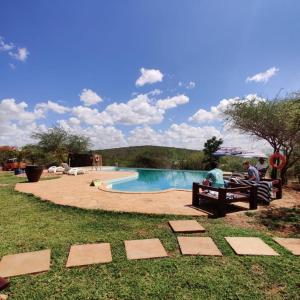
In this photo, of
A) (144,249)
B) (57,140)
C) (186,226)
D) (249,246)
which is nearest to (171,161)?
(57,140)

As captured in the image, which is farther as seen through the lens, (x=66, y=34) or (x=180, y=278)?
(x=66, y=34)

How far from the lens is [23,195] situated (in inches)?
317

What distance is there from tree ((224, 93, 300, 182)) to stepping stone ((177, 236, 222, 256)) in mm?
8053

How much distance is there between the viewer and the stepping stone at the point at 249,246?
361cm

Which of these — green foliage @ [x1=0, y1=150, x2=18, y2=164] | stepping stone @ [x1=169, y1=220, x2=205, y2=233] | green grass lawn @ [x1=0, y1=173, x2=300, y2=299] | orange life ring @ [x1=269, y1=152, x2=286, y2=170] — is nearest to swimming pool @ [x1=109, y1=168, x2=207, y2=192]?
orange life ring @ [x1=269, y1=152, x2=286, y2=170]

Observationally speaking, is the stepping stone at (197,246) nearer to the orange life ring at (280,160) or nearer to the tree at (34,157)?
the orange life ring at (280,160)

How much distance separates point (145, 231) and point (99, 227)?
934mm

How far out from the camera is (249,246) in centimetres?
382

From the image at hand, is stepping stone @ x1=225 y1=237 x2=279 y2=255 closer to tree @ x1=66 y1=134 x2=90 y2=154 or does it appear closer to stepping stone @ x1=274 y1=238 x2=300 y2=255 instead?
stepping stone @ x1=274 y1=238 x2=300 y2=255

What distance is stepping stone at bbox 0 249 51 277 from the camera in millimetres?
3041

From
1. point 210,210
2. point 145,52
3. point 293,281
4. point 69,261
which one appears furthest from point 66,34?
point 293,281

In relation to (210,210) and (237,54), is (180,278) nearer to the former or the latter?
(210,210)

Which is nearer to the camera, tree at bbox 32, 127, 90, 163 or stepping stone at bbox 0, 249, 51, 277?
stepping stone at bbox 0, 249, 51, 277

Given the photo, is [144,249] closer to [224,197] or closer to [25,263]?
[25,263]
